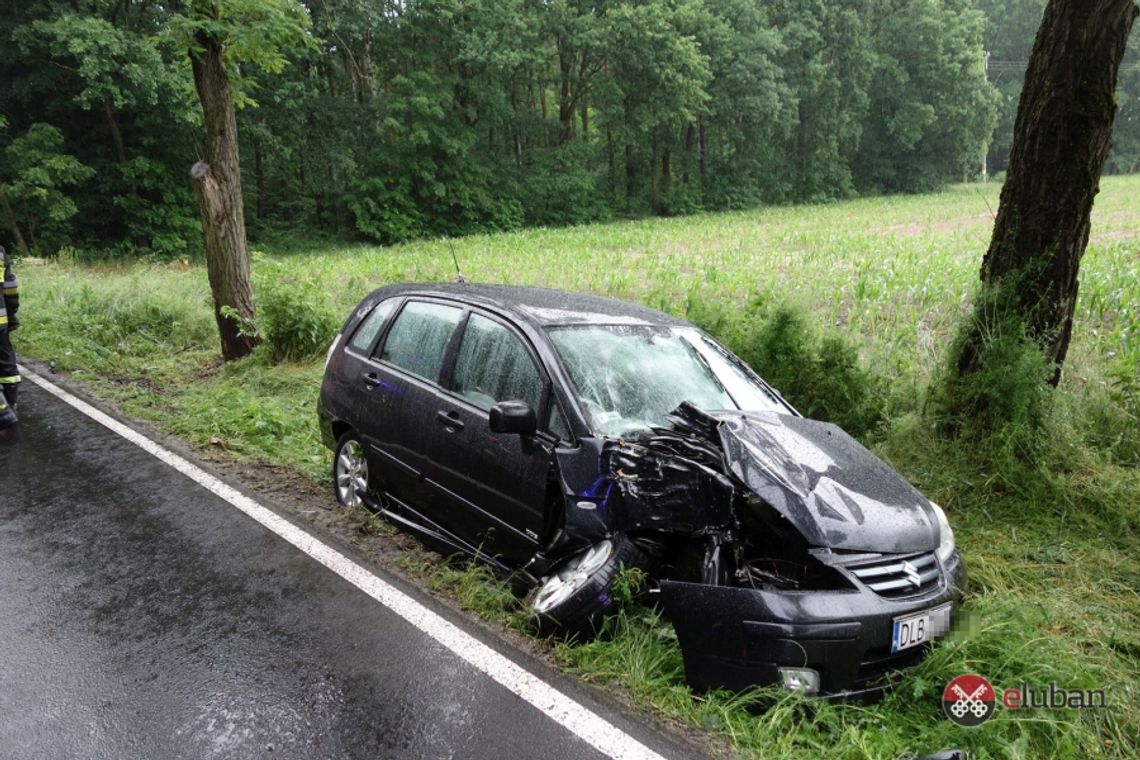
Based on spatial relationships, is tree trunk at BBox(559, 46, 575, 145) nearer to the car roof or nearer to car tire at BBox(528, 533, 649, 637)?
the car roof

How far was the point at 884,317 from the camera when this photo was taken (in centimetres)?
895

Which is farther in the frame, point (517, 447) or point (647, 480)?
point (517, 447)

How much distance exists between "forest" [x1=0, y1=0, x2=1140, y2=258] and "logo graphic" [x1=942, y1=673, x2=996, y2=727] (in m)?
9.55

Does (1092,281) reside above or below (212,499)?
above

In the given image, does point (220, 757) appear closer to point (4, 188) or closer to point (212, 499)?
point (212, 499)

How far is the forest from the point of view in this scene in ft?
77.2

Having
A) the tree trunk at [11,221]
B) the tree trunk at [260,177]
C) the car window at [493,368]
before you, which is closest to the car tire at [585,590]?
the car window at [493,368]

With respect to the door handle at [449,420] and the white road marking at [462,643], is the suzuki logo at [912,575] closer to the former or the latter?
the white road marking at [462,643]

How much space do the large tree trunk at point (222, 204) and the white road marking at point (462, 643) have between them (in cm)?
432

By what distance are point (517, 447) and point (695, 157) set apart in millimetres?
53430

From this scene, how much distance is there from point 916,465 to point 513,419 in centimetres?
345

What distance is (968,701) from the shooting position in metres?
2.93

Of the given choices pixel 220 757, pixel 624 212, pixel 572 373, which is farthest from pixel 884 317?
pixel 624 212

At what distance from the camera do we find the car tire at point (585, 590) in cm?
324
